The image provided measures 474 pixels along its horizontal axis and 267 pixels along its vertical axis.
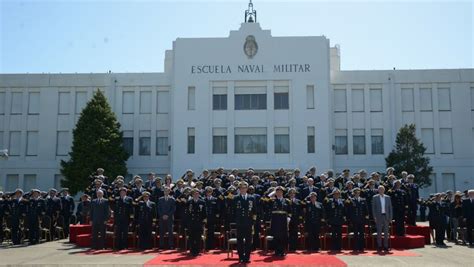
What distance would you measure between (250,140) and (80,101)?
1485 cm

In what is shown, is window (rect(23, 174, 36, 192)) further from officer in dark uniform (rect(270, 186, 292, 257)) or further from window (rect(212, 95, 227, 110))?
officer in dark uniform (rect(270, 186, 292, 257))

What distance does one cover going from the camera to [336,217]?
639 inches

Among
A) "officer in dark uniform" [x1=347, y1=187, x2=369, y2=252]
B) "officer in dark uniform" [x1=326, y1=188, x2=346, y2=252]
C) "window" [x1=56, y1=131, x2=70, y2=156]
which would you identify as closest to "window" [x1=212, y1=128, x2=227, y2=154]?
"window" [x1=56, y1=131, x2=70, y2=156]

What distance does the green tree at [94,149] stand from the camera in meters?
35.8

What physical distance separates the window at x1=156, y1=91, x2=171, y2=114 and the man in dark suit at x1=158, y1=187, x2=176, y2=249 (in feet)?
80.8

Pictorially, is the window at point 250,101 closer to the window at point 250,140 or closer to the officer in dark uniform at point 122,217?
the window at point 250,140

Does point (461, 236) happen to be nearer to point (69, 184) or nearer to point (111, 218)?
point (111, 218)

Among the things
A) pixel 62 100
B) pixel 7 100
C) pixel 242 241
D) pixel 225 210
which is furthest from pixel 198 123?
pixel 242 241

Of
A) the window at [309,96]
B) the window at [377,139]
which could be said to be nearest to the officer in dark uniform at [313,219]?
the window at [309,96]

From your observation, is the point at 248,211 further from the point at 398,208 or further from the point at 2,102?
the point at 2,102

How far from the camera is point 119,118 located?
40.6 meters

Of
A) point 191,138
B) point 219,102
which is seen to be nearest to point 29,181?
point 191,138

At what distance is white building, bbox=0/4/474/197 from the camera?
125 ft

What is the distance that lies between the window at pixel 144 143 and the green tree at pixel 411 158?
1928cm
